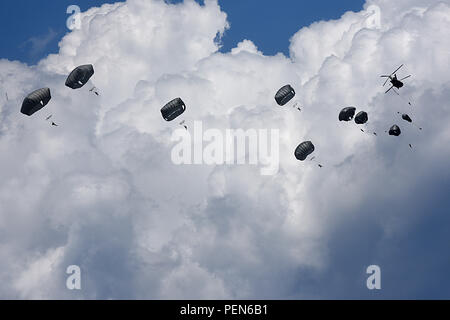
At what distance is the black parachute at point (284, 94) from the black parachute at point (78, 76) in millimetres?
54734

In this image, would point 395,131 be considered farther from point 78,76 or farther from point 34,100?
point 34,100

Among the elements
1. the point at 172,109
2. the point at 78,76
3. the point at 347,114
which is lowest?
the point at 347,114

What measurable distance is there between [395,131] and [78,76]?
89.2 metres

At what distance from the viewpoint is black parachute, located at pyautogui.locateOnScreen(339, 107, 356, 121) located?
449 feet

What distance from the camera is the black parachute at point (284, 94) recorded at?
140 metres

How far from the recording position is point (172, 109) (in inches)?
5148

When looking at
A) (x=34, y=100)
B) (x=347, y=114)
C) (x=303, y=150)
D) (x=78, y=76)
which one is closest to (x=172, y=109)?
(x=78, y=76)

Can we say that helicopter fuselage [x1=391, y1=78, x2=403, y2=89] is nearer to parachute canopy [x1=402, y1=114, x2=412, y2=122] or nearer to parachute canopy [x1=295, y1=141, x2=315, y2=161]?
parachute canopy [x1=402, y1=114, x2=412, y2=122]
